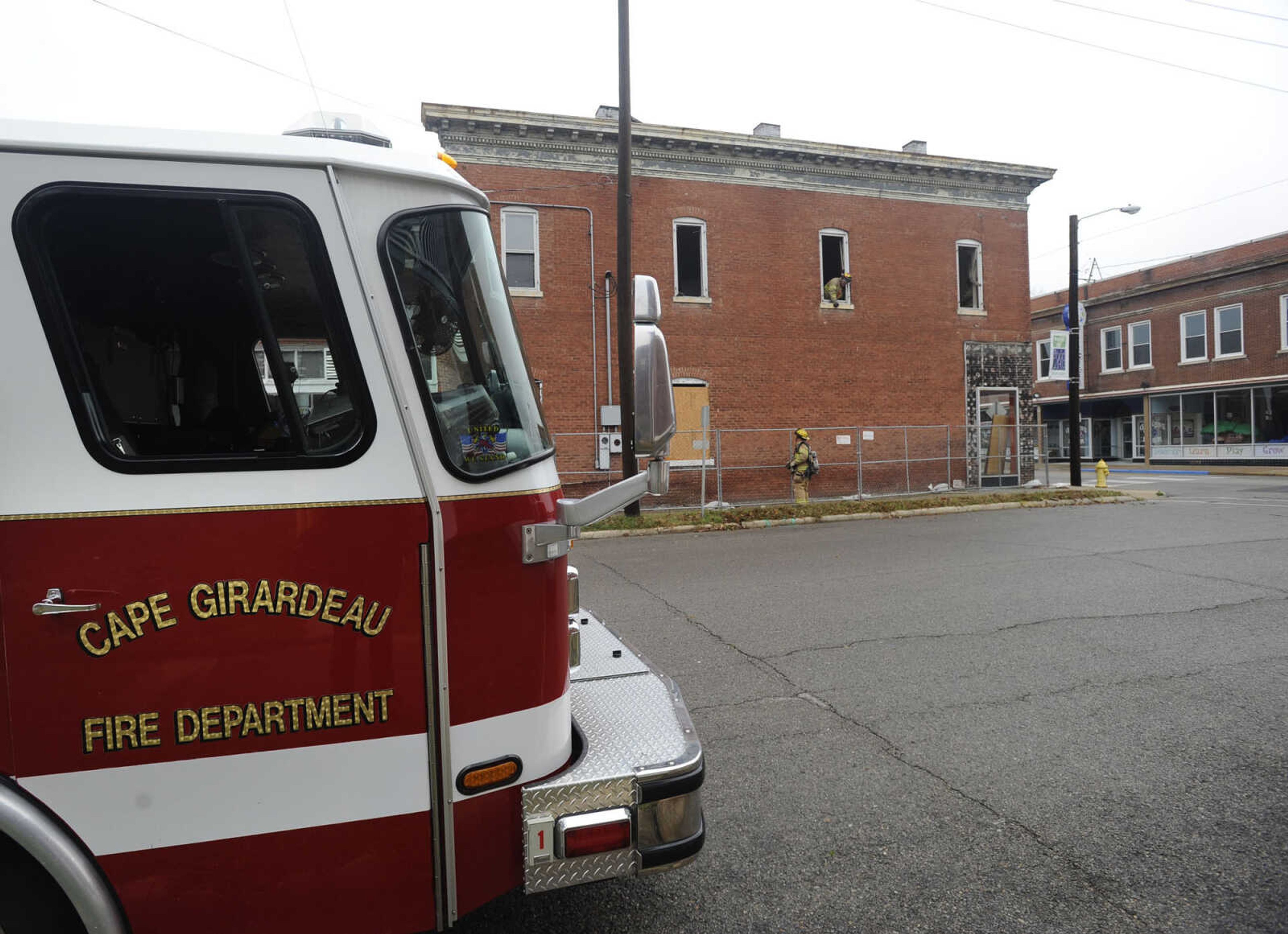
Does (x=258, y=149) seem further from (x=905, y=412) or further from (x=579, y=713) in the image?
(x=905, y=412)

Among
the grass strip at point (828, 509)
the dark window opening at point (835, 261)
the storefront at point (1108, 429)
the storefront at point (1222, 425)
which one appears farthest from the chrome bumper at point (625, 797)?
the storefront at point (1108, 429)

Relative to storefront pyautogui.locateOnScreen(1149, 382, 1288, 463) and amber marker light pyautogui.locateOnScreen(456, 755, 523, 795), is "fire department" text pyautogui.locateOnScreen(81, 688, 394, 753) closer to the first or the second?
amber marker light pyautogui.locateOnScreen(456, 755, 523, 795)

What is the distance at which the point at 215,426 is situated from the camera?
1954 millimetres

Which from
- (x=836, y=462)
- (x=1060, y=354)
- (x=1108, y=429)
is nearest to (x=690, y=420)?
(x=836, y=462)

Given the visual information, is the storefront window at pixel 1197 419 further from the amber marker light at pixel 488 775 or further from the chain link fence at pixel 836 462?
the amber marker light at pixel 488 775

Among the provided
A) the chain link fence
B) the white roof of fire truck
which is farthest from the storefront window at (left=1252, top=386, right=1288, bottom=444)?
the white roof of fire truck

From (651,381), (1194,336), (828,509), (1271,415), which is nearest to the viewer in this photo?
(651,381)

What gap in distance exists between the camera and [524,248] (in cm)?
1900

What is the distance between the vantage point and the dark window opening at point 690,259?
20.6 m

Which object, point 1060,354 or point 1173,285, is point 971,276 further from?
point 1173,285

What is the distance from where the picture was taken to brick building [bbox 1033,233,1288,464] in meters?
32.8

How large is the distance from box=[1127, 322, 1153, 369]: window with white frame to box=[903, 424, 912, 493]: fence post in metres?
23.5

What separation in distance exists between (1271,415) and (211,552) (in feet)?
134

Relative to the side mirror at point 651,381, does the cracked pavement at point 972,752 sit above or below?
below
